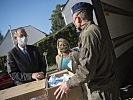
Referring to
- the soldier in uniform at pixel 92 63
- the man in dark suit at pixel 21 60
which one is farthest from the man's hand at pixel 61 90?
the man in dark suit at pixel 21 60

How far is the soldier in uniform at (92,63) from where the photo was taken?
338cm

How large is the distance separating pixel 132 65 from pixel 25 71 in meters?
5.67

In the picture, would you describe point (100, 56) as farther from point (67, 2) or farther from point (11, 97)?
point (67, 2)

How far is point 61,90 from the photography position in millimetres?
3363

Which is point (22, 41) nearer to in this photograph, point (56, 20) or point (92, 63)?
point (92, 63)

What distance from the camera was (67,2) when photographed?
5234cm

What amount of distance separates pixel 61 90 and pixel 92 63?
0.48m

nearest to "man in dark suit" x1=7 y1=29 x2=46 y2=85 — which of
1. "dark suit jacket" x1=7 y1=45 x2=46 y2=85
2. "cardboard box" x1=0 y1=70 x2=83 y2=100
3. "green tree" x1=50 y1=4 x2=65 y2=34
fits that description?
"dark suit jacket" x1=7 y1=45 x2=46 y2=85

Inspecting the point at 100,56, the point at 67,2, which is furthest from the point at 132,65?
the point at 67,2

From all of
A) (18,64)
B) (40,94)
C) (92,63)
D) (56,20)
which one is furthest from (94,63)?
(56,20)

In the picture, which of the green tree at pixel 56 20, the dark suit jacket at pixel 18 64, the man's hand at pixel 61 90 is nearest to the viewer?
the man's hand at pixel 61 90

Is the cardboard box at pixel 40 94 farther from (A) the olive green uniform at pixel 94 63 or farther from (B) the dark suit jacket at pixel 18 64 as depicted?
(B) the dark suit jacket at pixel 18 64

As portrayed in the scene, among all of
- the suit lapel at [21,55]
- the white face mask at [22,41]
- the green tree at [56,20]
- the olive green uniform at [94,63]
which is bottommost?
the olive green uniform at [94,63]

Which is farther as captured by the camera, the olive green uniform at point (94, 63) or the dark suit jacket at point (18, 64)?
the dark suit jacket at point (18, 64)
